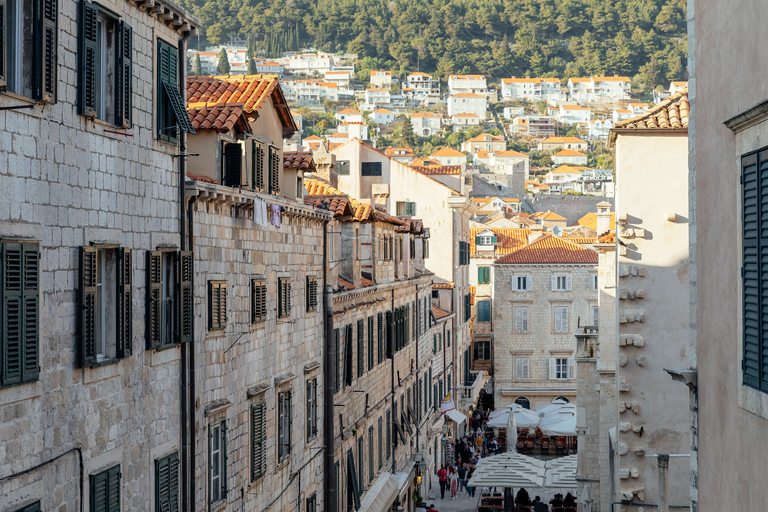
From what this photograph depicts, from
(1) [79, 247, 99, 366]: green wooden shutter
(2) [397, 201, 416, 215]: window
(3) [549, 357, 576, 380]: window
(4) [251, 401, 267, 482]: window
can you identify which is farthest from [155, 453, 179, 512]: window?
(3) [549, 357, 576, 380]: window

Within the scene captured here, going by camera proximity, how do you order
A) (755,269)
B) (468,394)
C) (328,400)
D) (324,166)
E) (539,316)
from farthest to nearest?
(539,316) < (468,394) < (324,166) < (328,400) < (755,269)

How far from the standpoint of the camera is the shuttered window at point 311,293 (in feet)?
67.8

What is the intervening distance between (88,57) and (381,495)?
1872cm

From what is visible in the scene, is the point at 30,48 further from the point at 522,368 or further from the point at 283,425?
the point at 522,368

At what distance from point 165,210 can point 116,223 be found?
5.24 feet

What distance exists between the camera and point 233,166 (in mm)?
16297

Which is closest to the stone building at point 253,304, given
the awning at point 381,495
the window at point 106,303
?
the window at point 106,303

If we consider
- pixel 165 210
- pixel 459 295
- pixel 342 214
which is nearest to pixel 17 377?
pixel 165 210

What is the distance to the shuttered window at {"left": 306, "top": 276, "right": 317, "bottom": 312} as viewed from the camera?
67.8 feet

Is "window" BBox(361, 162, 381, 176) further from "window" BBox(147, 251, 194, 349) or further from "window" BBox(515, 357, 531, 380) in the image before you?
"window" BBox(147, 251, 194, 349)

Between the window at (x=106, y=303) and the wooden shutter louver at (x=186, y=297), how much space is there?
1562mm

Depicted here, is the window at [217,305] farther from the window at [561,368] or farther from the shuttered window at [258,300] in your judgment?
the window at [561,368]

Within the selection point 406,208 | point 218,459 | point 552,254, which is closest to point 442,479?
point 406,208

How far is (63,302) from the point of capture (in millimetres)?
10297
